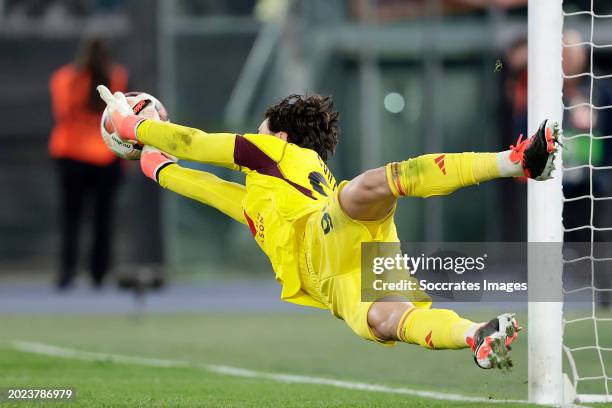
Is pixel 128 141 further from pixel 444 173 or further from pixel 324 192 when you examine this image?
pixel 444 173

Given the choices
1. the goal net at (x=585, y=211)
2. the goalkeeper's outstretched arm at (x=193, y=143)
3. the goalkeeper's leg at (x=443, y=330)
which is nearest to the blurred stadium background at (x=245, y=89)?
the goal net at (x=585, y=211)

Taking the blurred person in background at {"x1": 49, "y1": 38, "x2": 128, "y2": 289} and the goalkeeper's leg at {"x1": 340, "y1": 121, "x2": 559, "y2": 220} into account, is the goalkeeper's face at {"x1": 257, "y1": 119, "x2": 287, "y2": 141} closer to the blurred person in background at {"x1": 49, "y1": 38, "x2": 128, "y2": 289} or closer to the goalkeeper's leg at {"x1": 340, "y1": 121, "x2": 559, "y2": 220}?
the goalkeeper's leg at {"x1": 340, "y1": 121, "x2": 559, "y2": 220}

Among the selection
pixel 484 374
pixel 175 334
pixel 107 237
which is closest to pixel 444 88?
pixel 107 237

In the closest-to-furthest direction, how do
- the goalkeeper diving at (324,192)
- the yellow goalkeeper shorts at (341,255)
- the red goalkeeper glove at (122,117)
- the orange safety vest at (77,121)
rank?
the goalkeeper diving at (324,192) < the yellow goalkeeper shorts at (341,255) < the red goalkeeper glove at (122,117) < the orange safety vest at (77,121)

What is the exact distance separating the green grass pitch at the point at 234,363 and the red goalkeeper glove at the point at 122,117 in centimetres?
126

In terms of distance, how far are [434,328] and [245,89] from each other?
36.5 feet

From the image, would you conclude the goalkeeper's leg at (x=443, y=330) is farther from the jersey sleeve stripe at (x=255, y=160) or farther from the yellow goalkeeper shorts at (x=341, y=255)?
the jersey sleeve stripe at (x=255, y=160)

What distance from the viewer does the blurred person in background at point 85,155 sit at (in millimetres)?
12922

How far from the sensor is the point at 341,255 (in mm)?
5477

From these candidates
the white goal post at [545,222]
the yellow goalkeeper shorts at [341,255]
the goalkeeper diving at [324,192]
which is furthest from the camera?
the white goal post at [545,222]

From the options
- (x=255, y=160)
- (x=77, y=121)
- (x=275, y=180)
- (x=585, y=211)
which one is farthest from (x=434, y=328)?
(x=77, y=121)

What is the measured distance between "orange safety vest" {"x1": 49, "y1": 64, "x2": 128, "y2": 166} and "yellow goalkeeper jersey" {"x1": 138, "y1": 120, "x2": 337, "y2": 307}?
7.27 metres

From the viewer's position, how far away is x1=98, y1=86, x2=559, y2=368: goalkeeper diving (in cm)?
491

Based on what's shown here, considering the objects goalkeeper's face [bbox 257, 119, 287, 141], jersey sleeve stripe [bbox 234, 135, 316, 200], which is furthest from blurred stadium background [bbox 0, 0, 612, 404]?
jersey sleeve stripe [bbox 234, 135, 316, 200]
